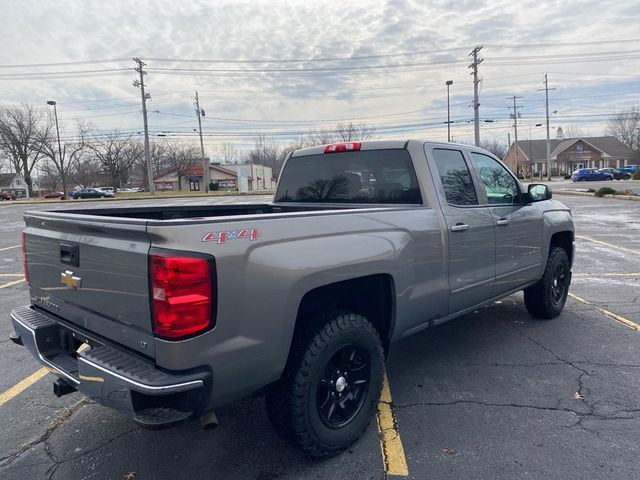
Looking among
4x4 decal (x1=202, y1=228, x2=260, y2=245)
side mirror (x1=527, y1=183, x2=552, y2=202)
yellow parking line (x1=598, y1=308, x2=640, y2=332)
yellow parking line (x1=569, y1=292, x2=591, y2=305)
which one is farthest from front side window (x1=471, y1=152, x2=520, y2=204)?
4x4 decal (x1=202, y1=228, x2=260, y2=245)

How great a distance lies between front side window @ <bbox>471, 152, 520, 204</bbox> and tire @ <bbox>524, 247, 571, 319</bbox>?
3.72 feet

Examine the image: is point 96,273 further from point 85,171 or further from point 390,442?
point 85,171

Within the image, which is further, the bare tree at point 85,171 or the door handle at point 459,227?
the bare tree at point 85,171

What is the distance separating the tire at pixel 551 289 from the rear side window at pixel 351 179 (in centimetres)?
248

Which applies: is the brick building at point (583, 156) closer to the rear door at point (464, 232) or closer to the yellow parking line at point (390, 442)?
the rear door at point (464, 232)

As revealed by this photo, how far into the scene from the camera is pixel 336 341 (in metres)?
2.78

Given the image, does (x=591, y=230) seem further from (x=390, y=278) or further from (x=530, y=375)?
(x=390, y=278)

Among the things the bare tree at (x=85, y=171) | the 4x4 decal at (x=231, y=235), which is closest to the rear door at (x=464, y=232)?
the 4x4 decal at (x=231, y=235)

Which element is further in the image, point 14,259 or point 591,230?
point 591,230

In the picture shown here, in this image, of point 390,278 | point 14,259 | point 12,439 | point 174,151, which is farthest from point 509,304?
point 174,151

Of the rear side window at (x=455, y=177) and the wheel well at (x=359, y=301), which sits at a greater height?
the rear side window at (x=455, y=177)

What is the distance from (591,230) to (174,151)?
76.4 meters

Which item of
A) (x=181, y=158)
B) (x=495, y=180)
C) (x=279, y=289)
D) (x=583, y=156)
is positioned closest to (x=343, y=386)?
(x=279, y=289)

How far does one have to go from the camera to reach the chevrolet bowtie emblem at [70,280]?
2.64 m
